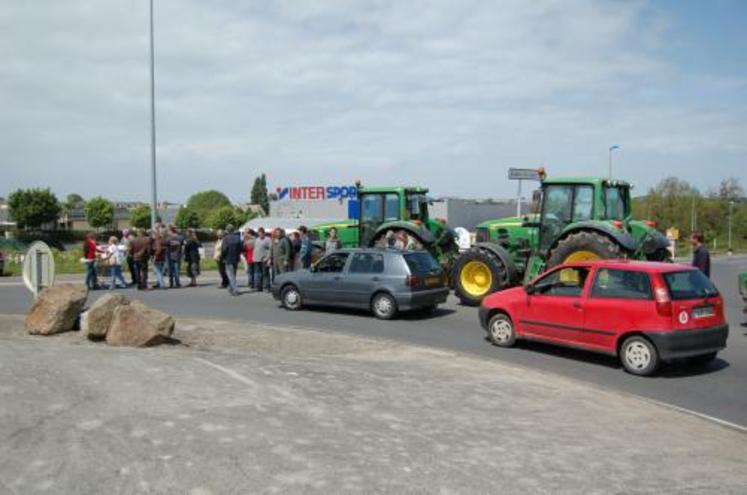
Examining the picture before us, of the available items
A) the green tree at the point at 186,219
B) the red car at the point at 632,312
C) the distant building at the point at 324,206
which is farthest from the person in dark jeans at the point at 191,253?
the green tree at the point at 186,219

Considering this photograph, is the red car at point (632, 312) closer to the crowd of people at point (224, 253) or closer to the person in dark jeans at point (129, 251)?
the crowd of people at point (224, 253)

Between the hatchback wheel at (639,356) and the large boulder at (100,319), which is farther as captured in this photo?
the large boulder at (100,319)

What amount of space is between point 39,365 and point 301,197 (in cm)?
4382

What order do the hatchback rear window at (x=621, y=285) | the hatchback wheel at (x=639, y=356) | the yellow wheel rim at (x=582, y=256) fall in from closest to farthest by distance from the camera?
the hatchback wheel at (x=639, y=356)
the hatchback rear window at (x=621, y=285)
the yellow wheel rim at (x=582, y=256)

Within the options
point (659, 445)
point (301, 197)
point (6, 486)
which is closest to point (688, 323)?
point (659, 445)

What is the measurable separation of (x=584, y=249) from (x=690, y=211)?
194ft

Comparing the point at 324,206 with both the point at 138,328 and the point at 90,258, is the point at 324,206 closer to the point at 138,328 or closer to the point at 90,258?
the point at 90,258

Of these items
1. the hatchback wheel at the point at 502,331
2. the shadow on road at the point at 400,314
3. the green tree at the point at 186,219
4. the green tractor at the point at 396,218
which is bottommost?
the shadow on road at the point at 400,314

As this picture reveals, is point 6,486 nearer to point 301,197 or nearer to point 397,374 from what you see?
point 397,374

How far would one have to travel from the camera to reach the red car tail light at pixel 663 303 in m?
9.18

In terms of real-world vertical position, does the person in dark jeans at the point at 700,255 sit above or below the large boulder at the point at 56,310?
above

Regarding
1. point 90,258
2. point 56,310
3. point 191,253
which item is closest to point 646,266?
point 56,310

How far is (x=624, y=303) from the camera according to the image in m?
9.58

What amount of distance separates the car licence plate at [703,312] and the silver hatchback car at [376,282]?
18.6ft
